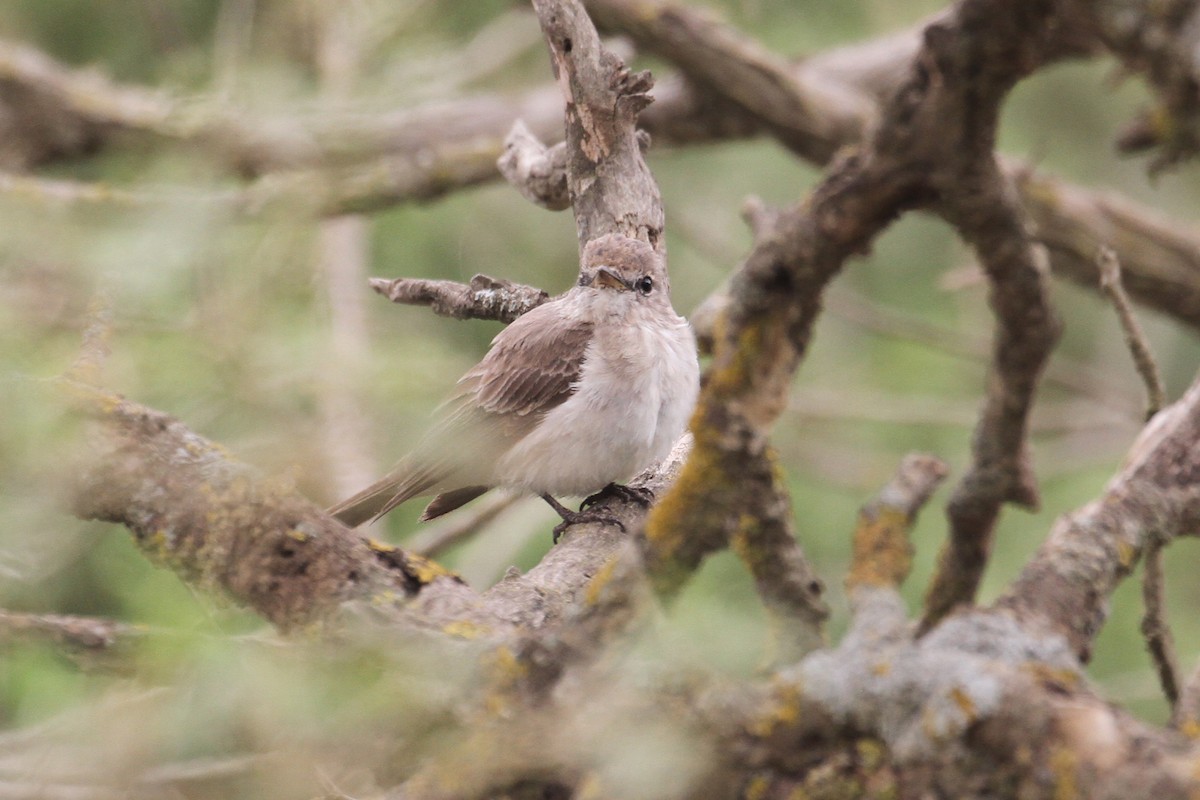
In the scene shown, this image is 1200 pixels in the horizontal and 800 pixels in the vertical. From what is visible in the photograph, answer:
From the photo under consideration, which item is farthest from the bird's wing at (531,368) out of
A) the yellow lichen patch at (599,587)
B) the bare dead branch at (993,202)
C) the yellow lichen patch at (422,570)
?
the bare dead branch at (993,202)

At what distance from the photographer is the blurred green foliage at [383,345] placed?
1887 mm

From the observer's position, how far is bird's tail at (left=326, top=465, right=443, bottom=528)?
4609 millimetres

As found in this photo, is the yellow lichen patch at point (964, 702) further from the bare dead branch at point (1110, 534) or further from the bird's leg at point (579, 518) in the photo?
the bird's leg at point (579, 518)

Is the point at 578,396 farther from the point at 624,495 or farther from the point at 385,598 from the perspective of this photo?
the point at 385,598

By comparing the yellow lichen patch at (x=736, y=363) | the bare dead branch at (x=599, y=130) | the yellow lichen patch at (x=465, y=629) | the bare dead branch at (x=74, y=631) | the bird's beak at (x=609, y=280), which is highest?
the bare dead branch at (x=599, y=130)

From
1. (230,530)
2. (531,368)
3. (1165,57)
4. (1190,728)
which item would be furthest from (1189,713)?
(1165,57)

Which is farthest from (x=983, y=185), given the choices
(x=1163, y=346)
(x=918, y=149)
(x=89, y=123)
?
(x=1163, y=346)

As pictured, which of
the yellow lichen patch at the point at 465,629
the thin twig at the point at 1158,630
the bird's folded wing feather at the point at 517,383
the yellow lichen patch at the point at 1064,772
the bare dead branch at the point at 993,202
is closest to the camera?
the bare dead branch at the point at 993,202

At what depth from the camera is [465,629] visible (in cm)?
272

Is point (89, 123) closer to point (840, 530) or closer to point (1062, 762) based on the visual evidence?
point (840, 530)

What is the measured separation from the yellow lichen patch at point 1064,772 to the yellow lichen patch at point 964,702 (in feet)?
0.44

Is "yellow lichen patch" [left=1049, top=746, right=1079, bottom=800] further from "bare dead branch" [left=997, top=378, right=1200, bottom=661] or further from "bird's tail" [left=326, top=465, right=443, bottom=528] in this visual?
"bird's tail" [left=326, top=465, right=443, bottom=528]

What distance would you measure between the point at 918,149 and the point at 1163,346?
8.97 metres

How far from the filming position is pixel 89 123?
7.69 m
